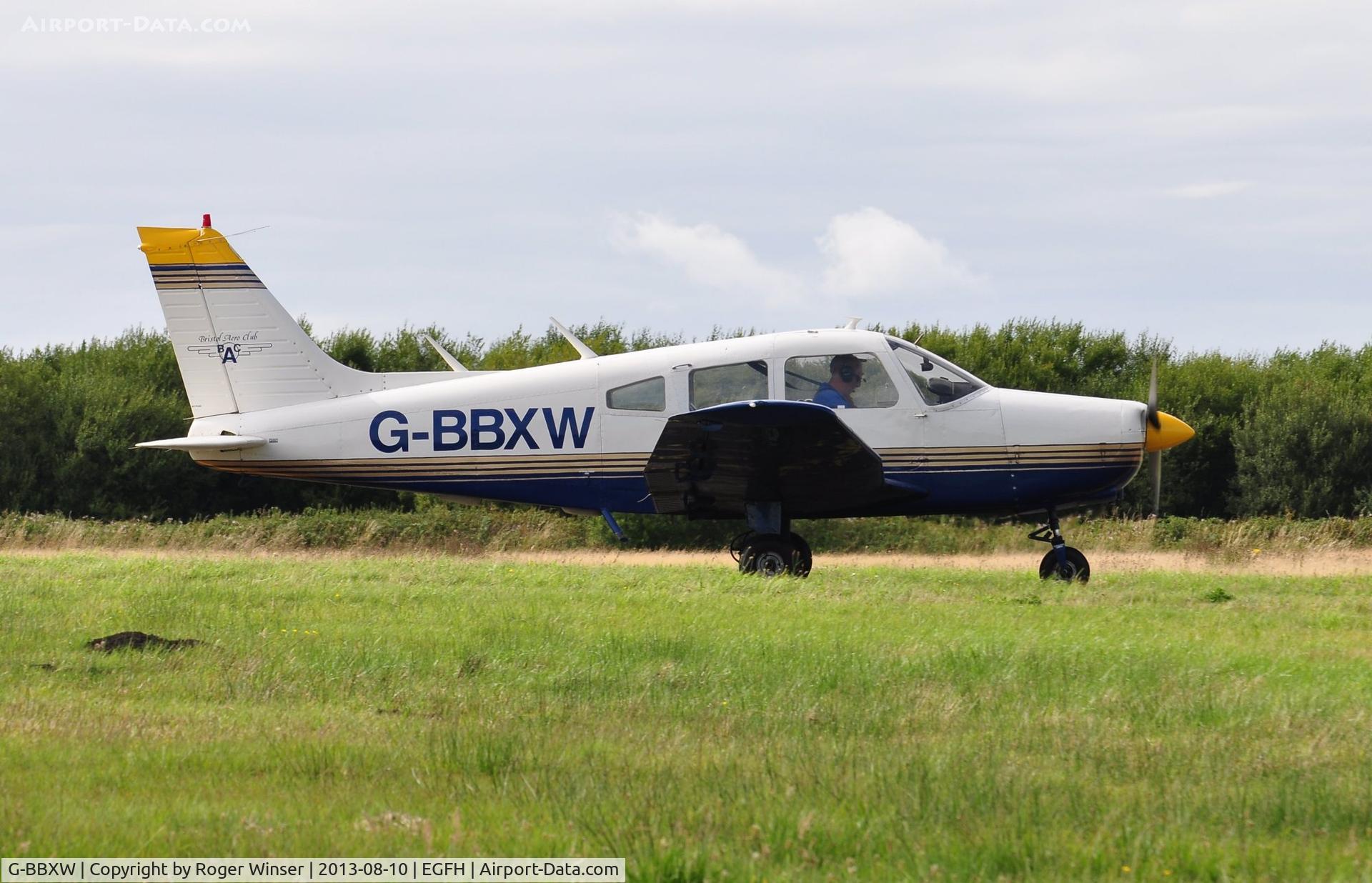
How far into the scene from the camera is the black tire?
40.8 ft

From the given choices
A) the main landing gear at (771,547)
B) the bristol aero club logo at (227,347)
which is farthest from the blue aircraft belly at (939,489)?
the bristol aero club logo at (227,347)

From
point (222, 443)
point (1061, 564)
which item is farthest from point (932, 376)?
point (222, 443)

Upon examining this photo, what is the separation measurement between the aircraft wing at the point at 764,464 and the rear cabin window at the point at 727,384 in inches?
23.7

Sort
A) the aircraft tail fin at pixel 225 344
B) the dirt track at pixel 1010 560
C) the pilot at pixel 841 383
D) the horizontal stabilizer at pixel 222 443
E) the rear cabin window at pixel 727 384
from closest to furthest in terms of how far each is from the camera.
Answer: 1. the rear cabin window at pixel 727 384
2. the pilot at pixel 841 383
3. the horizontal stabilizer at pixel 222 443
4. the aircraft tail fin at pixel 225 344
5. the dirt track at pixel 1010 560

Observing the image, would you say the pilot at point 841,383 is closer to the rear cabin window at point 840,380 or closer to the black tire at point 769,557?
the rear cabin window at point 840,380

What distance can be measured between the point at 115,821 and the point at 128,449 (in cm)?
2512

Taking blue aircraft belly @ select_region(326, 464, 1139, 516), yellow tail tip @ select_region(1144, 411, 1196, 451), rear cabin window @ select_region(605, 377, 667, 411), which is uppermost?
rear cabin window @ select_region(605, 377, 667, 411)

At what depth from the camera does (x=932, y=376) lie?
12430 millimetres

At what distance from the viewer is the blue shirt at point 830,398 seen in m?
12.1

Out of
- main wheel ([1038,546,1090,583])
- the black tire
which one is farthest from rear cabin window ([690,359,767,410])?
main wheel ([1038,546,1090,583])

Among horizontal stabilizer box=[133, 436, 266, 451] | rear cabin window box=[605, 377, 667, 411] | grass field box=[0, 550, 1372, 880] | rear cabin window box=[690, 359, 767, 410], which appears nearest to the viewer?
grass field box=[0, 550, 1372, 880]

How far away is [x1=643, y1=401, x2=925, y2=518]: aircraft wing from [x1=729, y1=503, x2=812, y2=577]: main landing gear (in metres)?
0.14

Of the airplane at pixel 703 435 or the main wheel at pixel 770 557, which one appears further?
the main wheel at pixel 770 557

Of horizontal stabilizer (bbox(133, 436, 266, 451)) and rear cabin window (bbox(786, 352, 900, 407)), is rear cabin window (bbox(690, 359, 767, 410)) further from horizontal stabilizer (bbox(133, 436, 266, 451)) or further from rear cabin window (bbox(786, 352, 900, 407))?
horizontal stabilizer (bbox(133, 436, 266, 451))
